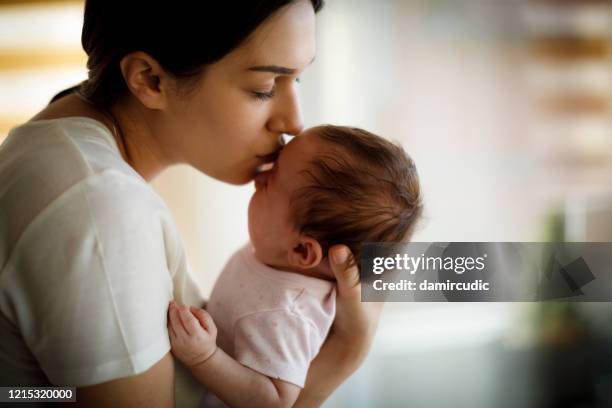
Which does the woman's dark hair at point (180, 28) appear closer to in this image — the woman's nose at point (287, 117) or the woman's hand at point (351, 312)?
the woman's nose at point (287, 117)

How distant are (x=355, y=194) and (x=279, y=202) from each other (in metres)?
0.13

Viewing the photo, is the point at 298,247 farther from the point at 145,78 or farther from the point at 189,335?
the point at 145,78

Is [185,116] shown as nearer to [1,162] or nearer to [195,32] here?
[195,32]

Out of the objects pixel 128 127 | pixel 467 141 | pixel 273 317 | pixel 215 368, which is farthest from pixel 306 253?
pixel 467 141

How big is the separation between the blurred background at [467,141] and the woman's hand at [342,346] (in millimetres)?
78

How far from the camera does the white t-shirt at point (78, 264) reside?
2.17 feet

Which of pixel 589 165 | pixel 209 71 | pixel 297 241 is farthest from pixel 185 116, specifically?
pixel 589 165

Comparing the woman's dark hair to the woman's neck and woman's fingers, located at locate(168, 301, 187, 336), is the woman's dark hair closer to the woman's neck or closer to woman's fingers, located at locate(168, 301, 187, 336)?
the woman's neck

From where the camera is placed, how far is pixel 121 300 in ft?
2.21

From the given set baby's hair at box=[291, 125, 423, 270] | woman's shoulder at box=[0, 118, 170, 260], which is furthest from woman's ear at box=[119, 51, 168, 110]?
baby's hair at box=[291, 125, 423, 270]

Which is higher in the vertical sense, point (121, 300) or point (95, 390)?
point (121, 300)

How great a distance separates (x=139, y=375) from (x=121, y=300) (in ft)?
0.34

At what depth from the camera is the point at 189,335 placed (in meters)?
0.77

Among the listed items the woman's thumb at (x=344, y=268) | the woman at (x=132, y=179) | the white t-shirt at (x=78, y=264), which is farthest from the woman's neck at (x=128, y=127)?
the woman's thumb at (x=344, y=268)
